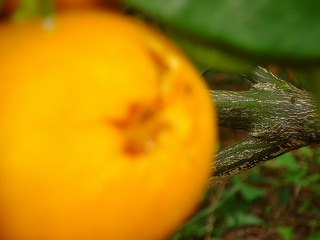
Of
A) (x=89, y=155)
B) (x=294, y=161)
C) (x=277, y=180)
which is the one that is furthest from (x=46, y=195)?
(x=277, y=180)

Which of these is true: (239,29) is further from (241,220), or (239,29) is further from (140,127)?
(241,220)

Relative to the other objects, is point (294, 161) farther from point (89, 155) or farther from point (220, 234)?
point (89, 155)

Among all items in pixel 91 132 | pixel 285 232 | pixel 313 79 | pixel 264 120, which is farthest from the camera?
pixel 285 232

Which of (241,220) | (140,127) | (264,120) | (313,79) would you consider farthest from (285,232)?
(140,127)

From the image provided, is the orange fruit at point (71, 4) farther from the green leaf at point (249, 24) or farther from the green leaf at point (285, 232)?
the green leaf at point (285, 232)

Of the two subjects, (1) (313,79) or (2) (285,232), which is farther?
(2) (285,232)

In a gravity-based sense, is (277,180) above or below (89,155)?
below

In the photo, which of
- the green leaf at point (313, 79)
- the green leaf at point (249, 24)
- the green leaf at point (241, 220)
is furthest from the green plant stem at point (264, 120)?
the green leaf at point (241, 220)
